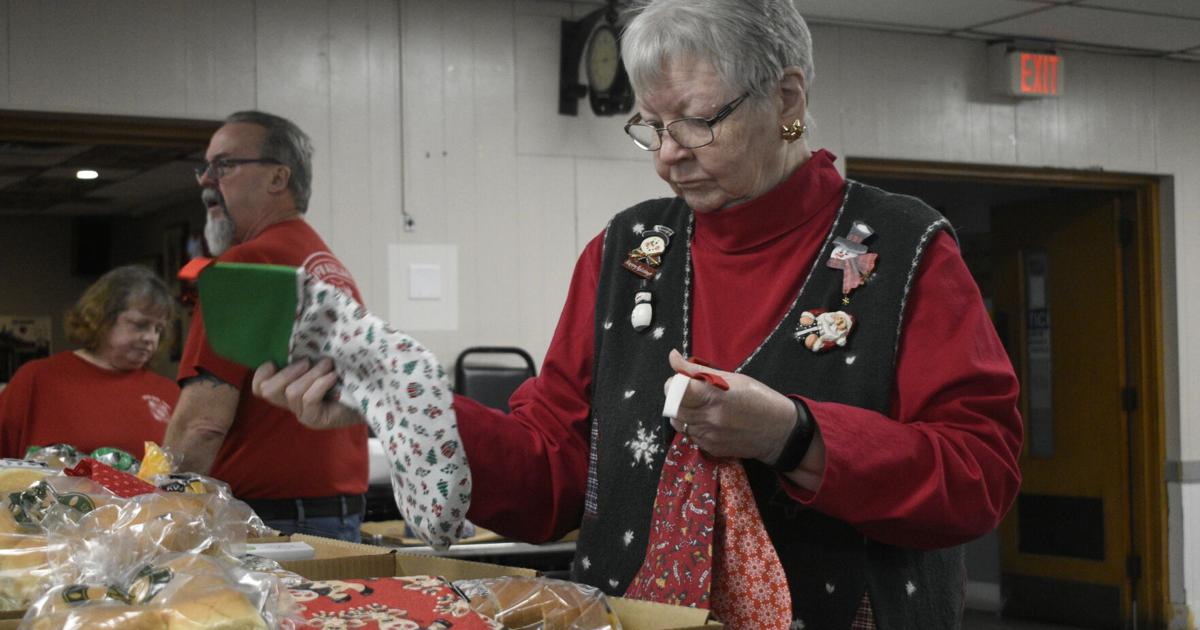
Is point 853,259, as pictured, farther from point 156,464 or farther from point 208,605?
point 156,464

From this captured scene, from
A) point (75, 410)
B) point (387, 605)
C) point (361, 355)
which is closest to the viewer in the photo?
point (387, 605)

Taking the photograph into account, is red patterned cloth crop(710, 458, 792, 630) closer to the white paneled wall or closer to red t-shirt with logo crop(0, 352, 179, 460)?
red t-shirt with logo crop(0, 352, 179, 460)

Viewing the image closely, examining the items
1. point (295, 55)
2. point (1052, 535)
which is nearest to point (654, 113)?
point (295, 55)

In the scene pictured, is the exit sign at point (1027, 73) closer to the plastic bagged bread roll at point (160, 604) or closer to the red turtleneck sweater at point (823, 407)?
the red turtleneck sweater at point (823, 407)

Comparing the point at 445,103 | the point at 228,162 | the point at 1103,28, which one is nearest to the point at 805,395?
the point at 228,162

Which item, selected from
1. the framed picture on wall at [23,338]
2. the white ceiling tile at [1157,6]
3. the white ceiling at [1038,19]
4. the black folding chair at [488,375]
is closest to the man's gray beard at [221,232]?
the black folding chair at [488,375]

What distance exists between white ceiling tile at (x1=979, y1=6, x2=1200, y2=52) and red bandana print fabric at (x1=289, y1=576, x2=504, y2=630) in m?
5.09

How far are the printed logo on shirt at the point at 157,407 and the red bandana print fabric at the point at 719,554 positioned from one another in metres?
2.65

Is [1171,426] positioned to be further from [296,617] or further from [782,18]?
[296,617]

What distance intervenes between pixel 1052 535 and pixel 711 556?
250 inches

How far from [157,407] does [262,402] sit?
1.28 m

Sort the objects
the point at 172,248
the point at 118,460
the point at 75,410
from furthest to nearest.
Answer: the point at 172,248
the point at 75,410
the point at 118,460

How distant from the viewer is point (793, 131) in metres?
1.59

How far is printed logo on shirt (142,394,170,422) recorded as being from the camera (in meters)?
3.73
